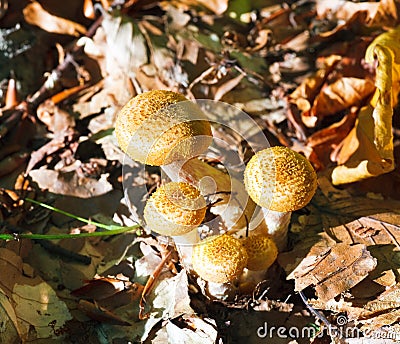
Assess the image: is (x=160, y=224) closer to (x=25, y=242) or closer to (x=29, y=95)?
(x=25, y=242)

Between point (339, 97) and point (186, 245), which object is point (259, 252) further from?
point (339, 97)

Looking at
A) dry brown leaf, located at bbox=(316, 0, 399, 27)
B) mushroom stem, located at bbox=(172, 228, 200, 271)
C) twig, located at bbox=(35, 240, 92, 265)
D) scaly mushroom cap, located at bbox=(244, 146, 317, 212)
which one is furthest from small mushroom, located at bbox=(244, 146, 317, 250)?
dry brown leaf, located at bbox=(316, 0, 399, 27)

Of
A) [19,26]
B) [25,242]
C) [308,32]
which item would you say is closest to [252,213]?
[25,242]

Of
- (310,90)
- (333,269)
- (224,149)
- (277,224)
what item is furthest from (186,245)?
(310,90)

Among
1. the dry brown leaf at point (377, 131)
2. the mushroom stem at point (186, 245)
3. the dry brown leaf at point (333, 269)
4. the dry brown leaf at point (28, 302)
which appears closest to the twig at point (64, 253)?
the dry brown leaf at point (28, 302)

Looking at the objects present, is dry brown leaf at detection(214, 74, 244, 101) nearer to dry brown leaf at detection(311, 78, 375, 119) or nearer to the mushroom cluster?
dry brown leaf at detection(311, 78, 375, 119)

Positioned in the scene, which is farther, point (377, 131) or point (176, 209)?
point (377, 131)
